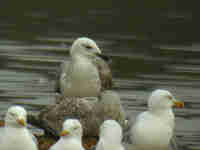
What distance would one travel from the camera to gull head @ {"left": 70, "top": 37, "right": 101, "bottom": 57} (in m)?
12.0

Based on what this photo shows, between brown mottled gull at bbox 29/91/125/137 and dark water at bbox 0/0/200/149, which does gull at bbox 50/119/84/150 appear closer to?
brown mottled gull at bbox 29/91/125/137

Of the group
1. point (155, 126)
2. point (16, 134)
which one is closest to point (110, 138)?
point (16, 134)

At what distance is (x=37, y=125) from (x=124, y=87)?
3.33m

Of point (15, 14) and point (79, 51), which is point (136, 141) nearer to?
point (79, 51)

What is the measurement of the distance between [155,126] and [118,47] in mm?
7289

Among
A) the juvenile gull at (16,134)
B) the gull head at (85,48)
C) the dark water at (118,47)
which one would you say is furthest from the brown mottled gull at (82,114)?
the juvenile gull at (16,134)


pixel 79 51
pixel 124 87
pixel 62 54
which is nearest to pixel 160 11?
pixel 62 54

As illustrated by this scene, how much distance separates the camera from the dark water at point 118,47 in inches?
533

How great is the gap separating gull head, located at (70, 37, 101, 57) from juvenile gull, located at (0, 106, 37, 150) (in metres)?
3.12

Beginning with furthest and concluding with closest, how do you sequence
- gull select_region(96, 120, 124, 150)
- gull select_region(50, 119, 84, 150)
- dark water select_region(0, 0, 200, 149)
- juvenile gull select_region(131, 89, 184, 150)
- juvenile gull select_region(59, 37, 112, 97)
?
1. dark water select_region(0, 0, 200, 149)
2. juvenile gull select_region(59, 37, 112, 97)
3. juvenile gull select_region(131, 89, 184, 150)
4. gull select_region(96, 120, 124, 150)
5. gull select_region(50, 119, 84, 150)

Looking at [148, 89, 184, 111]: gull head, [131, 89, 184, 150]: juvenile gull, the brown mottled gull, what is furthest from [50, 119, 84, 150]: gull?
the brown mottled gull

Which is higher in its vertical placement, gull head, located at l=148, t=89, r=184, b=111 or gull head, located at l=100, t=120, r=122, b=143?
gull head, located at l=148, t=89, r=184, b=111

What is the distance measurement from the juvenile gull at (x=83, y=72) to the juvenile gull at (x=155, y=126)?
1779mm

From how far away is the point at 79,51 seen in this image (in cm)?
1205
